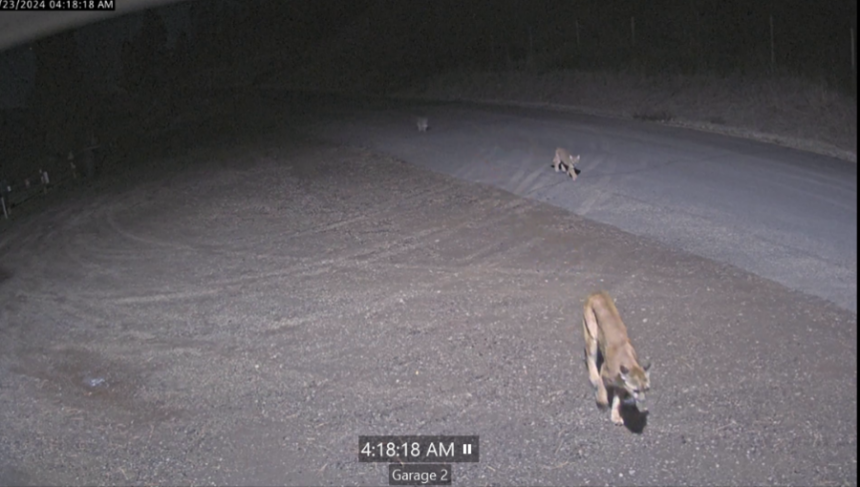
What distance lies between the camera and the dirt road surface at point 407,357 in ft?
16.4

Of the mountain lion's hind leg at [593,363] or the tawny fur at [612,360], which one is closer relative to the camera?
the tawny fur at [612,360]

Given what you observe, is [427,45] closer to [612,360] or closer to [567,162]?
[567,162]

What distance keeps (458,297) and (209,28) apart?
1404 centimetres

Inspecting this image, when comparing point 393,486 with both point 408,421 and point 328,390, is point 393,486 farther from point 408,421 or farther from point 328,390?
point 328,390

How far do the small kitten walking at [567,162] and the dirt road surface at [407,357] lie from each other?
1.47m

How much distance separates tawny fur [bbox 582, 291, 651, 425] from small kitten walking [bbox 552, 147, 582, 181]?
7.35m

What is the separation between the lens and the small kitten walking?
42.2ft
